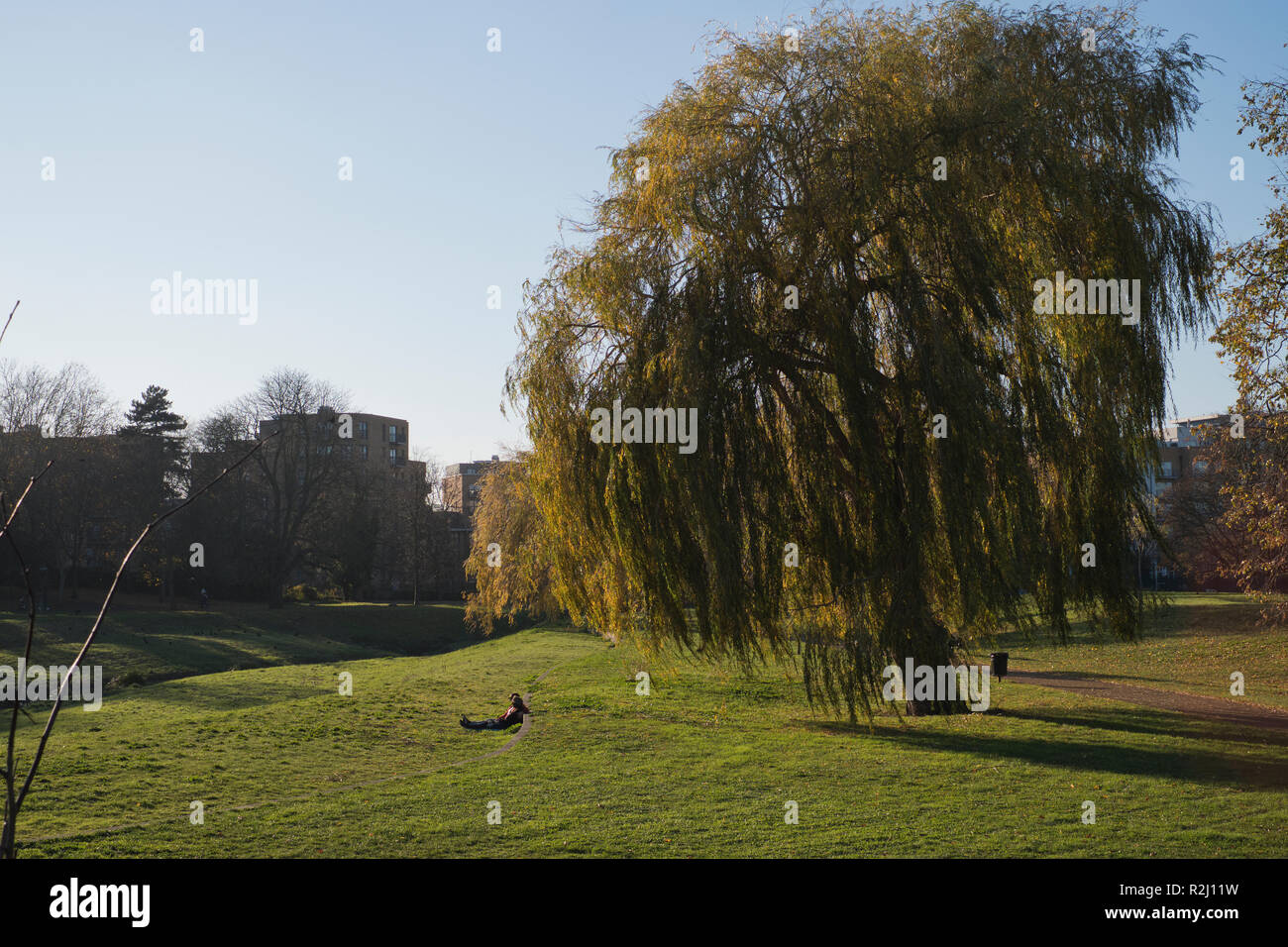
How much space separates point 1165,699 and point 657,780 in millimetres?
13822

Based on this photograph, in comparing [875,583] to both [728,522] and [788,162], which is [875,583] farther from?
[788,162]

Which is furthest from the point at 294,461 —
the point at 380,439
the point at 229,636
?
the point at 380,439

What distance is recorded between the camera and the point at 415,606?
201ft

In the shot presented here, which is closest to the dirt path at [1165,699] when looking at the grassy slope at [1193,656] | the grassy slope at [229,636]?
the grassy slope at [1193,656]

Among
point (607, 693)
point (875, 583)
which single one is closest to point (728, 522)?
point (875, 583)

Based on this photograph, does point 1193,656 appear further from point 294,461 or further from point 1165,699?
point 294,461

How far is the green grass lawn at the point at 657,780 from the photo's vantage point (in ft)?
32.2

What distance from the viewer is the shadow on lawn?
12953mm

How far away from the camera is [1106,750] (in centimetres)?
1487

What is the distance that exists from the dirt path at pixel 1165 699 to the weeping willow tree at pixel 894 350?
516 cm

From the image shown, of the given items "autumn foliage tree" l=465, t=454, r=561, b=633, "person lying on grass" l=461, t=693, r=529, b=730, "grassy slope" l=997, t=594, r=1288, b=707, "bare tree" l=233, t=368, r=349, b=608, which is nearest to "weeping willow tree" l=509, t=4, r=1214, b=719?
"person lying on grass" l=461, t=693, r=529, b=730

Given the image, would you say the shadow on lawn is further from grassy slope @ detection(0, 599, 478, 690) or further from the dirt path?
grassy slope @ detection(0, 599, 478, 690)

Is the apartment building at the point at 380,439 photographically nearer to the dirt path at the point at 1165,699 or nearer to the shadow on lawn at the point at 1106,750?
the dirt path at the point at 1165,699
